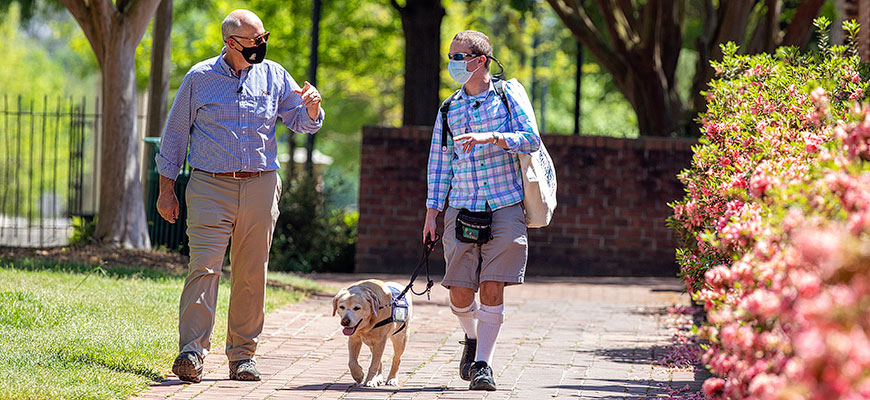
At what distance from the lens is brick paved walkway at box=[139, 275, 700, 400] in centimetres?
A: 601

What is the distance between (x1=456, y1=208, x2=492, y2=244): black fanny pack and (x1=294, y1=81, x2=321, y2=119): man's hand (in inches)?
40.5

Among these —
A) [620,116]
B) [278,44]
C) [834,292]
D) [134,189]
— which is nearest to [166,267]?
[134,189]

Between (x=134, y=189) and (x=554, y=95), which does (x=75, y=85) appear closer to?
(x=554, y=95)

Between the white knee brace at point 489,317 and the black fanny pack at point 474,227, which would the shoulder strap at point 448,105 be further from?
the white knee brace at point 489,317

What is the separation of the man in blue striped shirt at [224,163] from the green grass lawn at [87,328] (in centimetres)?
48

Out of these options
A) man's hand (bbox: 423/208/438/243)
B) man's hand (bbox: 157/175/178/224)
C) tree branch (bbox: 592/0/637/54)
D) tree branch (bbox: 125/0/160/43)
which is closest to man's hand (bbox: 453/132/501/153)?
man's hand (bbox: 423/208/438/243)

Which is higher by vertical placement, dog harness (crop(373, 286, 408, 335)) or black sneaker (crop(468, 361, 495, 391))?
dog harness (crop(373, 286, 408, 335))

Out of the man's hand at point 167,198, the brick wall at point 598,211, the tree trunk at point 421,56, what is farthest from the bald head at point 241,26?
the tree trunk at point 421,56

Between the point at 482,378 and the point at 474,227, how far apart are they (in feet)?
2.62

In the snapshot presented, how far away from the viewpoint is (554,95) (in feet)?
140

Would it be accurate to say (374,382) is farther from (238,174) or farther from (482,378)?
(238,174)

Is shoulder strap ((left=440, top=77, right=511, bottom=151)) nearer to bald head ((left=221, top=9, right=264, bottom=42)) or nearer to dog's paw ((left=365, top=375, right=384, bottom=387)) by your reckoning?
bald head ((left=221, top=9, right=264, bottom=42))

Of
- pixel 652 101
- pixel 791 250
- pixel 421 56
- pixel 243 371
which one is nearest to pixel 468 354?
pixel 243 371

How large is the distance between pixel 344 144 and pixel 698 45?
2796 centimetres
